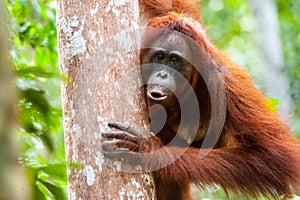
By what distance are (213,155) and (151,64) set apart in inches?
28.0

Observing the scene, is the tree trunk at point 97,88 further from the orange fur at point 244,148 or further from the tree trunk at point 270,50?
the tree trunk at point 270,50

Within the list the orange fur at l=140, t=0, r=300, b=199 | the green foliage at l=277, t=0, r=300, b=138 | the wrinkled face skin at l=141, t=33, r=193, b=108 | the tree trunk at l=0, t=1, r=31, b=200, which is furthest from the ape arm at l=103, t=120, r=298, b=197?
the green foliage at l=277, t=0, r=300, b=138

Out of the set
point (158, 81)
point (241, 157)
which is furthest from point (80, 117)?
point (241, 157)

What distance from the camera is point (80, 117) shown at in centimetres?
229

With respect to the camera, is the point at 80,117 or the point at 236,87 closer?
the point at 80,117

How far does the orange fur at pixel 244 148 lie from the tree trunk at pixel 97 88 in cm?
60

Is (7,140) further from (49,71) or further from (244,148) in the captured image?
(244,148)

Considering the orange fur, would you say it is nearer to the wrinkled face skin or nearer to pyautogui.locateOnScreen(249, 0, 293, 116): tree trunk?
the wrinkled face skin

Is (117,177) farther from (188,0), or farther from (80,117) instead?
(188,0)

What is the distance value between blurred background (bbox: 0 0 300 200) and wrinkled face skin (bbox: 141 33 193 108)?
2.10ft

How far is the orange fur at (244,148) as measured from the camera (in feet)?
9.70

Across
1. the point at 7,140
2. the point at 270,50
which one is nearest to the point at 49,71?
the point at 7,140

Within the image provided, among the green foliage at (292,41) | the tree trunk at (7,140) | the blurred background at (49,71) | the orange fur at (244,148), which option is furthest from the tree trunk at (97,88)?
the green foliage at (292,41)

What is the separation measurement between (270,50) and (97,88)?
5.93 metres
